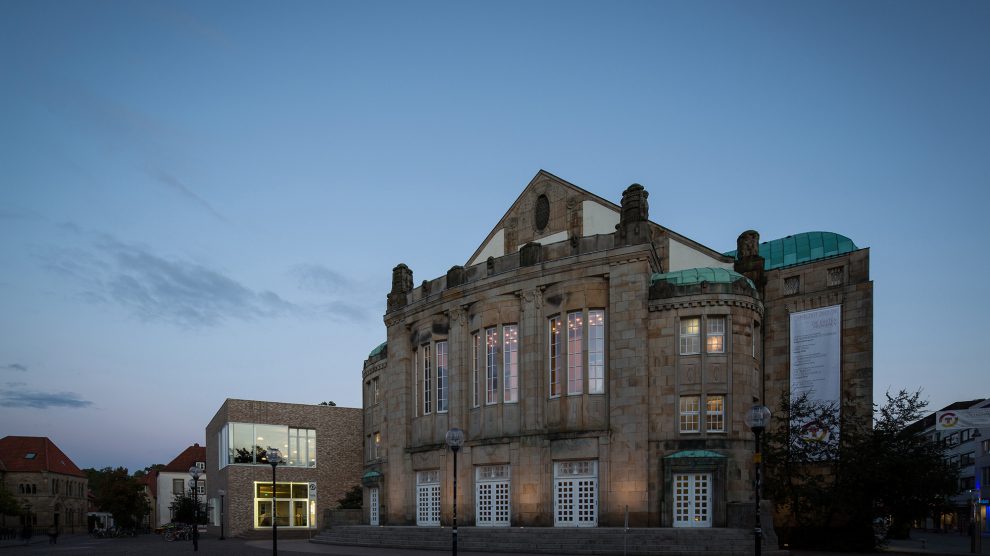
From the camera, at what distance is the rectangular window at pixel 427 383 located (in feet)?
158

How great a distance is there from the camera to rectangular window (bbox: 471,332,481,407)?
44.5 metres

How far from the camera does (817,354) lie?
43062 millimetres

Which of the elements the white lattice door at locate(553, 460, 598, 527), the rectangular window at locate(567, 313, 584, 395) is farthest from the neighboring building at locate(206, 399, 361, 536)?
the rectangular window at locate(567, 313, 584, 395)

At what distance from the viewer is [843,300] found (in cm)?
4309

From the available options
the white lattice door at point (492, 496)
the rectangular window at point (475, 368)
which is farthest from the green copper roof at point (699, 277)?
the white lattice door at point (492, 496)

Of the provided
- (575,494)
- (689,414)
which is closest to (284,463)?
(575,494)

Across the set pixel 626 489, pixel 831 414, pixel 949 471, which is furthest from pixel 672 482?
pixel 949 471

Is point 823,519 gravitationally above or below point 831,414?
below

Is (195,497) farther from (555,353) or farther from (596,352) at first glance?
(596,352)

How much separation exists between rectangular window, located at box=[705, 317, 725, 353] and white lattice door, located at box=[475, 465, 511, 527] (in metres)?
12.0

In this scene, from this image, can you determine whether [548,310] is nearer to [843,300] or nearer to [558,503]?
[558,503]

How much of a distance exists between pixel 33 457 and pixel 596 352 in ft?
353

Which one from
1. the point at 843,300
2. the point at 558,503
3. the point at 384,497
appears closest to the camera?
the point at 558,503

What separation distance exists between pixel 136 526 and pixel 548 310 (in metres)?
81.9
